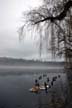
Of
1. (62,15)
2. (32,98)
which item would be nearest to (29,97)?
(32,98)

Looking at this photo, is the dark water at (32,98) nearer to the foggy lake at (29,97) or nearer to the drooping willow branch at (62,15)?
the foggy lake at (29,97)

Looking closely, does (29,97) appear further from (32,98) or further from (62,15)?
(62,15)

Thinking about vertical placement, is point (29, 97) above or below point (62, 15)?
below

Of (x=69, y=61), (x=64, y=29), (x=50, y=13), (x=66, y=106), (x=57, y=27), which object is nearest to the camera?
(x=50, y=13)

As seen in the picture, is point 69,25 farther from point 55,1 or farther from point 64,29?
→ point 55,1

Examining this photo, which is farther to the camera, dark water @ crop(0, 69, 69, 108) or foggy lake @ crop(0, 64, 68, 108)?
foggy lake @ crop(0, 64, 68, 108)

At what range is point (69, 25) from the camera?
1068cm

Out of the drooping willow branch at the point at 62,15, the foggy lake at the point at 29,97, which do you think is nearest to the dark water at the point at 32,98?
the foggy lake at the point at 29,97

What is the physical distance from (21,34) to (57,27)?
5.14ft

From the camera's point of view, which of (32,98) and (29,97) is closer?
(32,98)

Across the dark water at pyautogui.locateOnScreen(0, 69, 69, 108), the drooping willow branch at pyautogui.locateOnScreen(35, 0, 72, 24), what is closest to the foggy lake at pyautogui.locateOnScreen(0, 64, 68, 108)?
the dark water at pyautogui.locateOnScreen(0, 69, 69, 108)

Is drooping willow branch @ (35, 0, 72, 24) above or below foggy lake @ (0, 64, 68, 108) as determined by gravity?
above

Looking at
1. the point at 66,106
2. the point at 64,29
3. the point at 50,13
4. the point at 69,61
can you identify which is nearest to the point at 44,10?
the point at 50,13

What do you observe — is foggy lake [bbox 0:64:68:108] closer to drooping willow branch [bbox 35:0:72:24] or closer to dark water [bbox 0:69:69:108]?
dark water [bbox 0:69:69:108]
